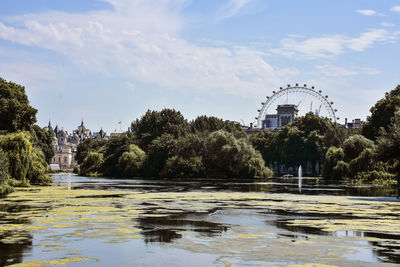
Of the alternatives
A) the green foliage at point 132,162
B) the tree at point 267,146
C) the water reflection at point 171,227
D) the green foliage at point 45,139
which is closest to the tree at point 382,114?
the green foliage at point 132,162

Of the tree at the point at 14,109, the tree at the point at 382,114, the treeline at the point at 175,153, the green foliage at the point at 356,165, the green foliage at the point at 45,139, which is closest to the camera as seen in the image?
the tree at the point at 14,109

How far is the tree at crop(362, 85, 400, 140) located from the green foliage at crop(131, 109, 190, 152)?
125 feet

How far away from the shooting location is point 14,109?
214 feet

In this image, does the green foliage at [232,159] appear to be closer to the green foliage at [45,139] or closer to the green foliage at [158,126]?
the green foliage at [158,126]

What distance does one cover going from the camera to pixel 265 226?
21219 mm

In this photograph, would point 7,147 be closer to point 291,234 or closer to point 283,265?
point 291,234

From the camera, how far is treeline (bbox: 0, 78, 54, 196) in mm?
47312

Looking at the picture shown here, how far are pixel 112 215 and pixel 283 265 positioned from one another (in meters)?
12.5

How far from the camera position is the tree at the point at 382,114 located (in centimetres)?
8719

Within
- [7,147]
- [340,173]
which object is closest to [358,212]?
[7,147]

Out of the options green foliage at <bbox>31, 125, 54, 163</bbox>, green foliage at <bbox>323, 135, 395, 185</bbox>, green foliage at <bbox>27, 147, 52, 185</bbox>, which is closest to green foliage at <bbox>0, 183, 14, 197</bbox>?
green foliage at <bbox>27, 147, 52, 185</bbox>

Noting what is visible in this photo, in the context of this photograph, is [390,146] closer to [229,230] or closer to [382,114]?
[229,230]

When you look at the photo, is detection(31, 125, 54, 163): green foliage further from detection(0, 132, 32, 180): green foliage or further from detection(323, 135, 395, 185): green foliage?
detection(0, 132, 32, 180): green foliage

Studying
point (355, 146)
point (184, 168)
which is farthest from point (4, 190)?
point (184, 168)
